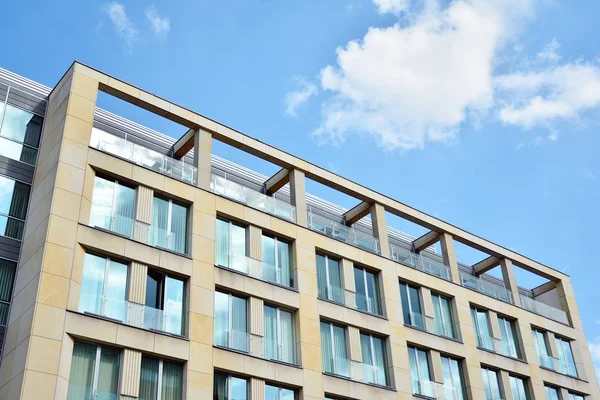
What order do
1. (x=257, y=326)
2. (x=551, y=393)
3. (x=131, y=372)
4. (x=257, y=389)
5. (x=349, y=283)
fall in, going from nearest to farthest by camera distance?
(x=131, y=372), (x=257, y=389), (x=257, y=326), (x=349, y=283), (x=551, y=393)

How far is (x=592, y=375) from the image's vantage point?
4553cm

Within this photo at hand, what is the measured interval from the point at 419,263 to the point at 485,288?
17.2 ft

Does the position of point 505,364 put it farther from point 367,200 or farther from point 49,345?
point 49,345

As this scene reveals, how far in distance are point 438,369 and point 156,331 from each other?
612 inches

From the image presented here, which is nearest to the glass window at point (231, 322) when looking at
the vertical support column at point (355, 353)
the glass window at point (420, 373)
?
the vertical support column at point (355, 353)

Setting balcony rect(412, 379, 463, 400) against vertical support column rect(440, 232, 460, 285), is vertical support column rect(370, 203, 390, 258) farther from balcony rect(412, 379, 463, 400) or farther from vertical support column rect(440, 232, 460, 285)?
balcony rect(412, 379, 463, 400)

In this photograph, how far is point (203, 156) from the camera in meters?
34.0

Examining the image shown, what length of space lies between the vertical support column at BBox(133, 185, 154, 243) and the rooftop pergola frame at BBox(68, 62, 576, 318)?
2885mm

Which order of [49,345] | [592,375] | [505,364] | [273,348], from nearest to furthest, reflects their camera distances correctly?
1. [49,345]
2. [273,348]
3. [505,364]
4. [592,375]

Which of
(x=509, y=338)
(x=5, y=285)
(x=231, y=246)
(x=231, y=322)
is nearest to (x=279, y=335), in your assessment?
(x=231, y=322)

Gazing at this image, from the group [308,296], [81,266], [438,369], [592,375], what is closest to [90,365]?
[81,266]

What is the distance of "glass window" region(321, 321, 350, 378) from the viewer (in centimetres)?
3309

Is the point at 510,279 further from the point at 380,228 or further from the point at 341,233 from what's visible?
the point at 341,233

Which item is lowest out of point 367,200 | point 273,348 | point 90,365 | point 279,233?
point 90,365
